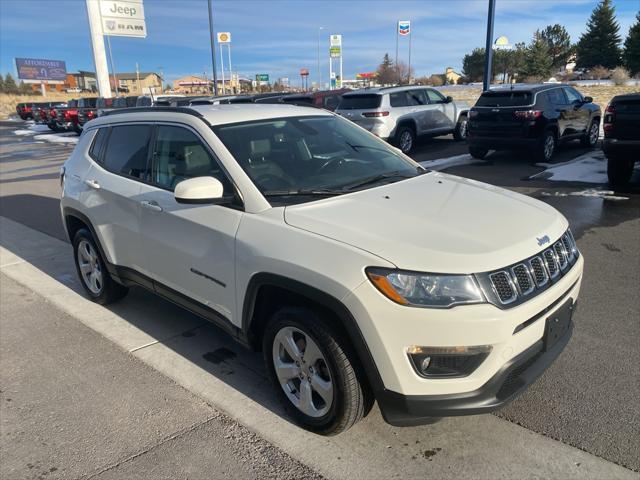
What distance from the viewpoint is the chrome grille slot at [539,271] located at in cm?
256

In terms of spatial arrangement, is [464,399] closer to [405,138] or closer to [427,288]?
[427,288]

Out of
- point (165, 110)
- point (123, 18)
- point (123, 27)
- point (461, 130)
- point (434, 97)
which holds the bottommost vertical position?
point (461, 130)

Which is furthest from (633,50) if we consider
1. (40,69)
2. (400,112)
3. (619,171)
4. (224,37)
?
(40,69)

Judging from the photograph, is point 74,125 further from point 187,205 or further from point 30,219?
point 187,205

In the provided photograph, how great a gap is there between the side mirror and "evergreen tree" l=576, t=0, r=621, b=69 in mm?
63887

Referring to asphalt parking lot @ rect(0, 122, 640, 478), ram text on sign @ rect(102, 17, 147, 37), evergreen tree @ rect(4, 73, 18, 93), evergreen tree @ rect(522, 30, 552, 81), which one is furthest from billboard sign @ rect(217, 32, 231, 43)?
evergreen tree @ rect(4, 73, 18, 93)

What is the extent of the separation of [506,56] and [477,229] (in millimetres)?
64270

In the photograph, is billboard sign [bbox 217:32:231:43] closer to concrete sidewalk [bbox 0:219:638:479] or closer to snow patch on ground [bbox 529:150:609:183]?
snow patch on ground [bbox 529:150:609:183]

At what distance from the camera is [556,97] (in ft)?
38.1

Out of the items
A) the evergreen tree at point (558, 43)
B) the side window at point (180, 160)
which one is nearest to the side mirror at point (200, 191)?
the side window at point (180, 160)

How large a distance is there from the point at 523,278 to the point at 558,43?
7400cm

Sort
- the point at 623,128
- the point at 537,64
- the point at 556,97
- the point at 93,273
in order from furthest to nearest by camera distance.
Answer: the point at 537,64 → the point at 556,97 → the point at 623,128 → the point at 93,273

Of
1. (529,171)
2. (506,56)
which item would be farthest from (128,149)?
(506,56)

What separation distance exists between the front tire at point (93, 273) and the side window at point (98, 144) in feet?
2.21
